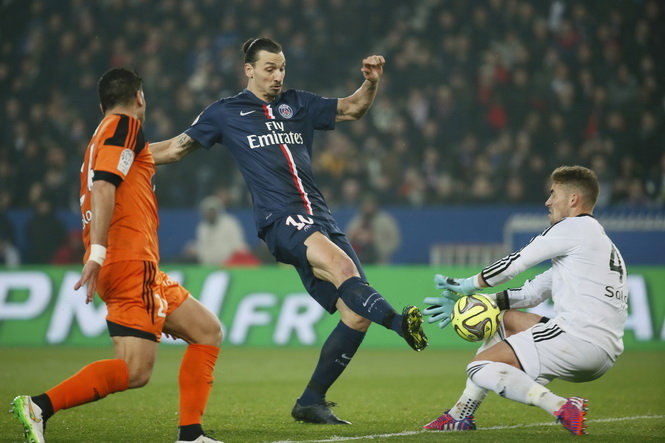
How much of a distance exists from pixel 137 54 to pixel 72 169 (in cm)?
298

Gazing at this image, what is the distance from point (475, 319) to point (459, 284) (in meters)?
0.23

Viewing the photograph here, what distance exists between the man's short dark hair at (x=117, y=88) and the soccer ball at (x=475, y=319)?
89.2 inches

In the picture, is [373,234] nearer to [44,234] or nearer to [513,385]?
[44,234]

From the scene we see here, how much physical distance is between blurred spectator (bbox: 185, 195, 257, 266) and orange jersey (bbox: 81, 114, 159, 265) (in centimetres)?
898

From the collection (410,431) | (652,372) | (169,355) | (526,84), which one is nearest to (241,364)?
(169,355)

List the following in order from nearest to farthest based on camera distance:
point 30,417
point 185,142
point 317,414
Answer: point 30,417, point 317,414, point 185,142

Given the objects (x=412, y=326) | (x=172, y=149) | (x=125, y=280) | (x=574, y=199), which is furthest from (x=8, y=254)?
(x=574, y=199)

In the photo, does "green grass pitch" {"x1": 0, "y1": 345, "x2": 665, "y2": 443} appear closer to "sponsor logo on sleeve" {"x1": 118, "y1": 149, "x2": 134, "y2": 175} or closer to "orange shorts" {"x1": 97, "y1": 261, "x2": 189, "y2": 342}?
"orange shorts" {"x1": 97, "y1": 261, "x2": 189, "y2": 342}

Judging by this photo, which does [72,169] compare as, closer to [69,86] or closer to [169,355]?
[69,86]

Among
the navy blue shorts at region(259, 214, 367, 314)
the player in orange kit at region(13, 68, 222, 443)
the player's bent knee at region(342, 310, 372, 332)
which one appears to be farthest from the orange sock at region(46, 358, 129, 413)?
the player's bent knee at region(342, 310, 372, 332)

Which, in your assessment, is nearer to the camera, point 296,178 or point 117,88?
point 117,88

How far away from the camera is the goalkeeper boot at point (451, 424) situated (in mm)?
5621

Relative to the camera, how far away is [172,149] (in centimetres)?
631

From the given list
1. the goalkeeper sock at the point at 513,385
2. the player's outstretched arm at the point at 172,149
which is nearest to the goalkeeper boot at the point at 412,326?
the goalkeeper sock at the point at 513,385
